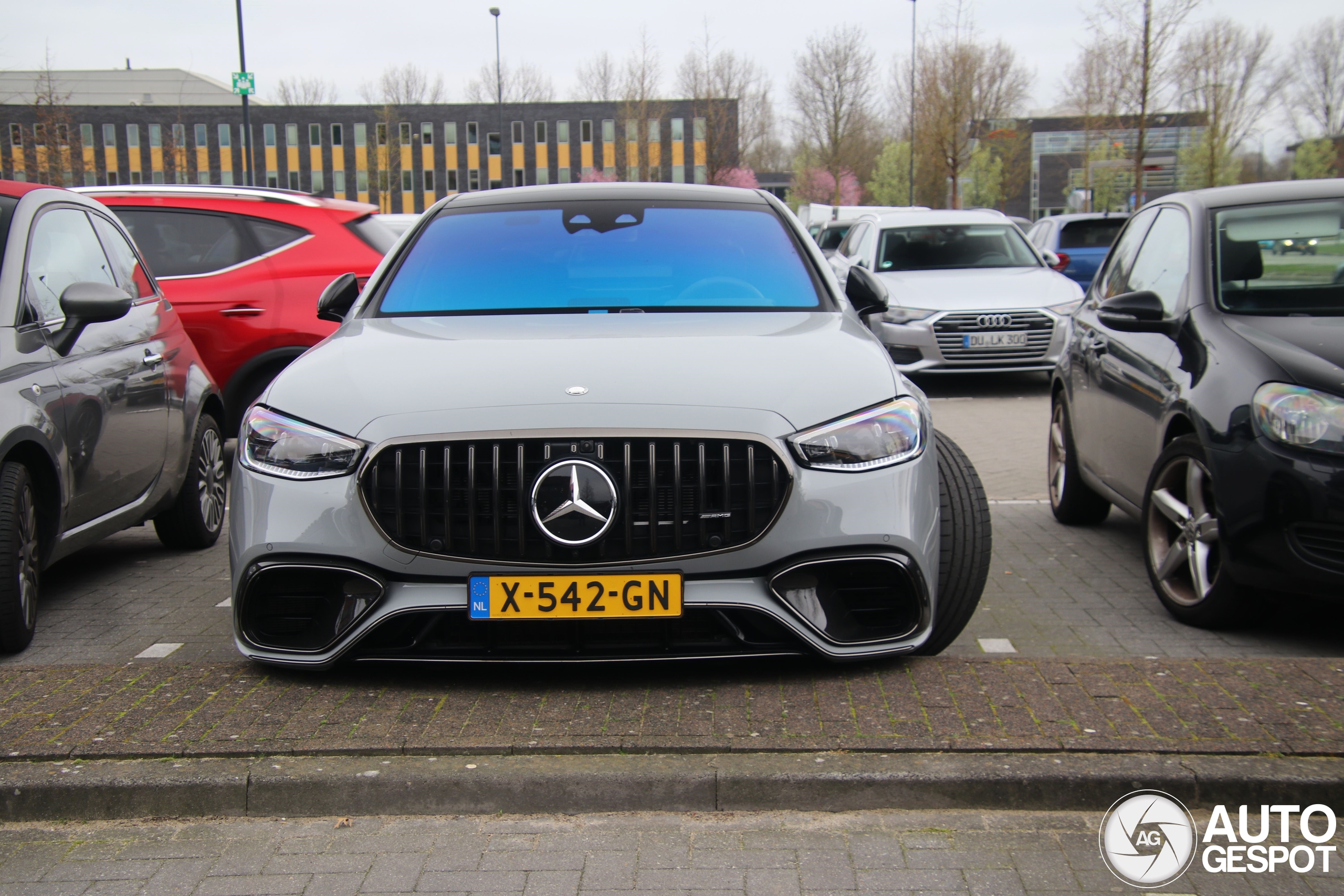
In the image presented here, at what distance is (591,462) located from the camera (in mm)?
3316

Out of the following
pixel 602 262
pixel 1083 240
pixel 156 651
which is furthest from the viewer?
pixel 1083 240

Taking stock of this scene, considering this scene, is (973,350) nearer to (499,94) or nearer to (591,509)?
(591,509)

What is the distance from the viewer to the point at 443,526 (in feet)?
11.0

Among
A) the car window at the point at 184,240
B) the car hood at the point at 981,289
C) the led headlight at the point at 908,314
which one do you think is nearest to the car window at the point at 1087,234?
the car hood at the point at 981,289

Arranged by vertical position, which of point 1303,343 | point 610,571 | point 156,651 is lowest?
point 156,651

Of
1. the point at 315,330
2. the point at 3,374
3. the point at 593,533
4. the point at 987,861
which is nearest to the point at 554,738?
the point at 593,533

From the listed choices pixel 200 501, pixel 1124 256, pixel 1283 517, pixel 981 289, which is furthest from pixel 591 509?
pixel 981 289

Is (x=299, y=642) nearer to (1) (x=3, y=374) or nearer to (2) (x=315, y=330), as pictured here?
(1) (x=3, y=374)

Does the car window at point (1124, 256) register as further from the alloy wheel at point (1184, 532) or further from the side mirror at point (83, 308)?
the side mirror at point (83, 308)

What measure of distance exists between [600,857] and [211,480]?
160 inches

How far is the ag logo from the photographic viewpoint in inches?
108

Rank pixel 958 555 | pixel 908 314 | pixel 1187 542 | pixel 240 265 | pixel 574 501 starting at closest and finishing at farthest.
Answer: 1. pixel 574 501
2. pixel 958 555
3. pixel 1187 542
4. pixel 240 265
5. pixel 908 314

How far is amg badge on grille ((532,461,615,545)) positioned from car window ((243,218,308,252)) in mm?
5623

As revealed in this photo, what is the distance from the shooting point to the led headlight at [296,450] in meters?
3.40
